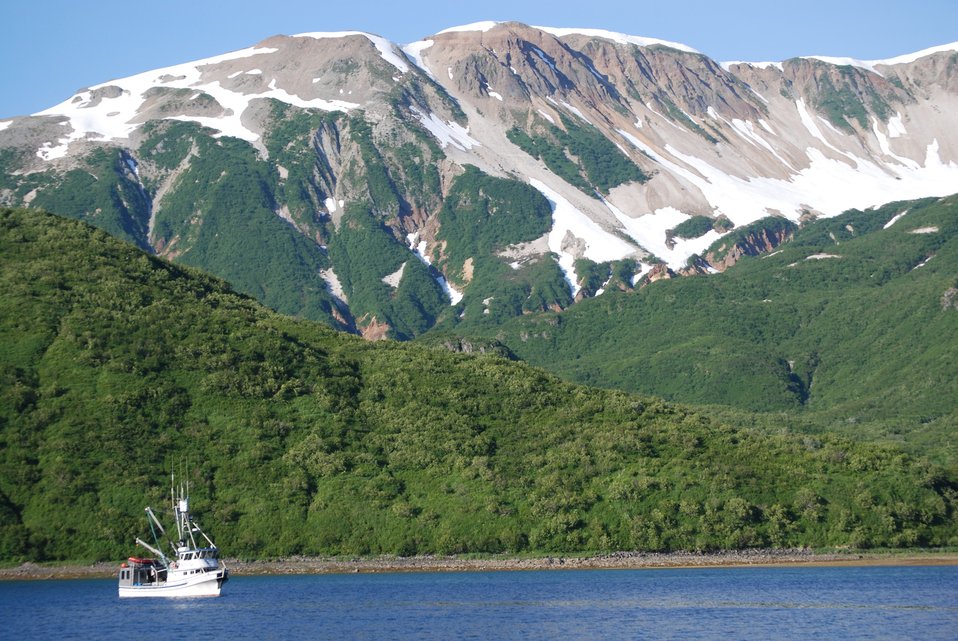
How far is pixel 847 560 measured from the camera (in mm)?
122438

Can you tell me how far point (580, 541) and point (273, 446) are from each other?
104 feet

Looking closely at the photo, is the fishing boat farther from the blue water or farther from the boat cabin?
the blue water

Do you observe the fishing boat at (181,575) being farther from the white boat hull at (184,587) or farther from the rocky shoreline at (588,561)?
the rocky shoreline at (588,561)

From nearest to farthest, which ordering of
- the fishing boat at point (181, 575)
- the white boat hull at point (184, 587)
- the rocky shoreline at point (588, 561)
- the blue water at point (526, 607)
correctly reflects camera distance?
1. the blue water at point (526, 607)
2. the white boat hull at point (184, 587)
3. the fishing boat at point (181, 575)
4. the rocky shoreline at point (588, 561)

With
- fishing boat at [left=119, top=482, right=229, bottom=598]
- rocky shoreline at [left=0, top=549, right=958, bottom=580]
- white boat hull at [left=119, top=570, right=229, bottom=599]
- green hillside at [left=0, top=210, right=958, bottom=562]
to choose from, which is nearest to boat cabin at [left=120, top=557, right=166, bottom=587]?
fishing boat at [left=119, top=482, right=229, bottom=598]

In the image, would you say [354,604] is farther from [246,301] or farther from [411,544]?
[246,301]

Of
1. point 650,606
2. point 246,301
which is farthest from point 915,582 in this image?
point 246,301

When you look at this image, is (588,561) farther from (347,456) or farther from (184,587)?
(184,587)

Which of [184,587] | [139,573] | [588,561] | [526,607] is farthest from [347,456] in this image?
[526,607]

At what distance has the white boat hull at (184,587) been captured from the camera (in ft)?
338

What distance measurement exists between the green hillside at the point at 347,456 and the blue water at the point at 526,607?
24.1ft

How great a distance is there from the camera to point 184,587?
10419cm

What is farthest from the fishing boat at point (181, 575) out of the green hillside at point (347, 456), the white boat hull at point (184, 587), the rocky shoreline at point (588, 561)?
the rocky shoreline at point (588, 561)

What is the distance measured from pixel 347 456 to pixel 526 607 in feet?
142
